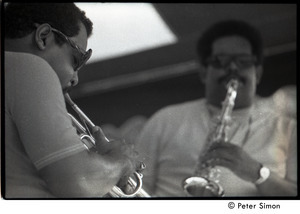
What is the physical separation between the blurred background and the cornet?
3 centimetres

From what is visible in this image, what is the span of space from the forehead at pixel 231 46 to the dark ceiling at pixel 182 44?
7 cm

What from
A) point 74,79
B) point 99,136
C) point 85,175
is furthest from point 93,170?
point 74,79

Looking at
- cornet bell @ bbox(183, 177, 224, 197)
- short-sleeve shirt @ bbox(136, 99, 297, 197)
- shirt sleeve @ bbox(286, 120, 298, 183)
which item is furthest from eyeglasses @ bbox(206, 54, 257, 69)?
cornet bell @ bbox(183, 177, 224, 197)

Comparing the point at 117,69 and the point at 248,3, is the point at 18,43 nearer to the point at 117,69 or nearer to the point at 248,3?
the point at 117,69

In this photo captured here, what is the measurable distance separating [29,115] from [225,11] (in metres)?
A: 0.87

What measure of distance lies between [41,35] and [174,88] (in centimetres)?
56

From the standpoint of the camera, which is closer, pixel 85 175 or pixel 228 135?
pixel 85 175

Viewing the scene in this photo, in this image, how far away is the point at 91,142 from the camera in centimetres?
231

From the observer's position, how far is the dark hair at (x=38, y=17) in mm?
2316

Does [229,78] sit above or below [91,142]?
above

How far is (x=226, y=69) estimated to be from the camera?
2.40m

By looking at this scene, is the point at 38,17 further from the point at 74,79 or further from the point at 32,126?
the point at 32,126
